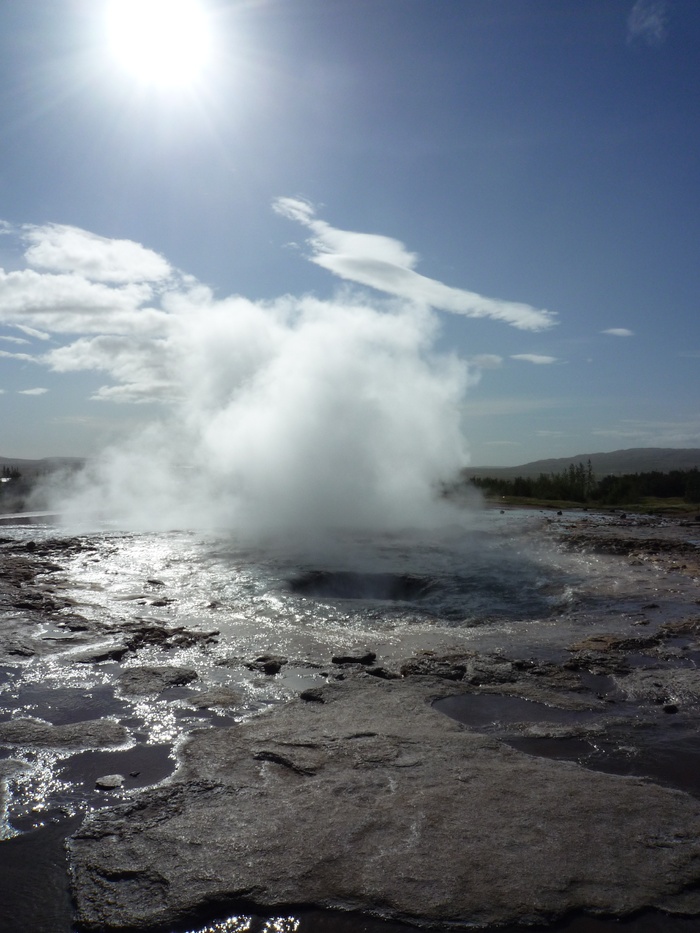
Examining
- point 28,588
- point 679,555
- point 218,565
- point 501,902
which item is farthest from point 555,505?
point 501,902

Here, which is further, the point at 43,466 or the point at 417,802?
the point at 43,466

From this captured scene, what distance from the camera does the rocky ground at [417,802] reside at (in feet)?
9.97

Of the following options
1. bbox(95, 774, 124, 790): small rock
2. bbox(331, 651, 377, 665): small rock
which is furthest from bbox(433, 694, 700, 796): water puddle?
bbox(95, 774, 124, 790): small rock

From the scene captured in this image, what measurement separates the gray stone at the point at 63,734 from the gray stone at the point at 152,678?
755mm

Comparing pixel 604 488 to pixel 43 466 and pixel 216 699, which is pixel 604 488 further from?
pixel 43 466

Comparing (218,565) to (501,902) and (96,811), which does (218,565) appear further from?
(501,902)

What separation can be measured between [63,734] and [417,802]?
258cm

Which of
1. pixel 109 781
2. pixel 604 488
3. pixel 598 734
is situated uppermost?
pixel 604 488

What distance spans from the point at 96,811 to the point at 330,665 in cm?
306

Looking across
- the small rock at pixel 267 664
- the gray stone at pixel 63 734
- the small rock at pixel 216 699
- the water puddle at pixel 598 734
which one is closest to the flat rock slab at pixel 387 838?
the water puddle at pixel 598 734

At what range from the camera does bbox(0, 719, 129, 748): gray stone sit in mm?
4676

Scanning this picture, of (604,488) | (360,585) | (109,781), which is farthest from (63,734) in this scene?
(604,488)

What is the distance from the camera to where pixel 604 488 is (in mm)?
35062

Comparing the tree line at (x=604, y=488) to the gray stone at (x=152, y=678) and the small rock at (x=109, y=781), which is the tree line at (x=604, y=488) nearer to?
the gray stone at (x=152, y=678)
